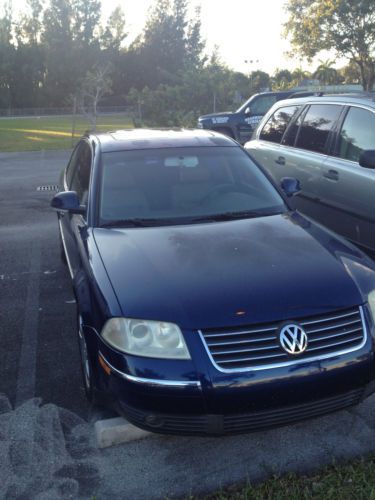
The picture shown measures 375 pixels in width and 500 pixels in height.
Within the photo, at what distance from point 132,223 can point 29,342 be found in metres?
1.41

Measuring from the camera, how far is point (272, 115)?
7.49m

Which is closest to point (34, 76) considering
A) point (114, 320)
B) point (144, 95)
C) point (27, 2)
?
point (27, 2)

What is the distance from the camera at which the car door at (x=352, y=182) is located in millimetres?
5422

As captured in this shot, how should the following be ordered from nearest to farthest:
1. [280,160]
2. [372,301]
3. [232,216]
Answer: [372,301]
[232,216]
[280,160]

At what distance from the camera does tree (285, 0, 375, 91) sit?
102 ft

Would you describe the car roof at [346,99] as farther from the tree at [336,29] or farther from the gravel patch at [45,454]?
the tree at [336,29]

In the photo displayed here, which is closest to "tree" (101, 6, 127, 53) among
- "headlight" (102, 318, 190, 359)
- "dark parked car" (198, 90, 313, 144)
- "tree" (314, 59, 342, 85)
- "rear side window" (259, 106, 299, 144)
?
"tree" (314, 59, 342, 85)

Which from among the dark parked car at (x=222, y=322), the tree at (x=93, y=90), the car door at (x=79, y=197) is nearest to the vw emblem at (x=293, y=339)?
the dark parked car at (x=222, y=322)

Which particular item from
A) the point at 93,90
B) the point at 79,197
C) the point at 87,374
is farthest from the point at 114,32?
the point at 87,374

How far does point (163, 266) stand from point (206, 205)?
1105 millimetres

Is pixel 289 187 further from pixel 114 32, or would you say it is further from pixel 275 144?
pixel 114 32

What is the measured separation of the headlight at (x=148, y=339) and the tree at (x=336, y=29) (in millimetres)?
32000

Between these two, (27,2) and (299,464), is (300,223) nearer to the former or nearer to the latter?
(299,464)

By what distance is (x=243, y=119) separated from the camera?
16547mm
